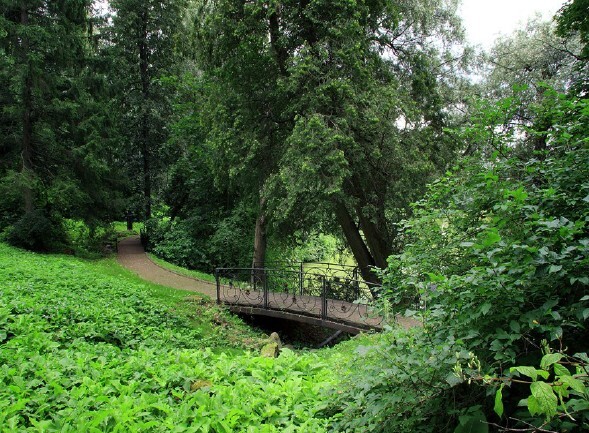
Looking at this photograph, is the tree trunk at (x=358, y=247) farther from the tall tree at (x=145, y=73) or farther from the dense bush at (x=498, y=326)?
the tall tree at (x=145, y=73)

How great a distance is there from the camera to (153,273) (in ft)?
53.4

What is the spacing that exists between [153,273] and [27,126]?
8.05m

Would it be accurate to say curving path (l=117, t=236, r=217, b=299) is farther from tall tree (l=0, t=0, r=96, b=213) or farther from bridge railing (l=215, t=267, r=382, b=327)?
tall tree (l=0, t=0, r=96, b=213)

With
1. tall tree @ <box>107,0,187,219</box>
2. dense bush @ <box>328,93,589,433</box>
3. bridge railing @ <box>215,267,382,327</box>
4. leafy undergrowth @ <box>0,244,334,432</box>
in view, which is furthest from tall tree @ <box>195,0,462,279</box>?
tall tree @ <box>107,0,187,219</box>

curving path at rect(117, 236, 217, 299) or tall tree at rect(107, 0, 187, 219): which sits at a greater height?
tall tree at rect(107, 0, 187, 219)

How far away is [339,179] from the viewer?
9312 millimetres

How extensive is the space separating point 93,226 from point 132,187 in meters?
3.47

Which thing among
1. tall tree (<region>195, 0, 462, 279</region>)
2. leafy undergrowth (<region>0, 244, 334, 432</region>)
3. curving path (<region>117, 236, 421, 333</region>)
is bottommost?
curving path (<region>117, 236, 421, 333</region>)

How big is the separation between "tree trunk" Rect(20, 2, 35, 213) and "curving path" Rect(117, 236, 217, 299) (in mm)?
4450

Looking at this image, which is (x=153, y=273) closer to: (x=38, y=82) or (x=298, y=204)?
(x=298, y=204)

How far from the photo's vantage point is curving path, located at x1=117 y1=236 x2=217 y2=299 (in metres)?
14.1

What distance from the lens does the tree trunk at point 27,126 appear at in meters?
16.0

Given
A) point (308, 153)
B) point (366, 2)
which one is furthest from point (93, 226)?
point (366, 2)

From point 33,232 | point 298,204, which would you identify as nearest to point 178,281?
point 33,232
